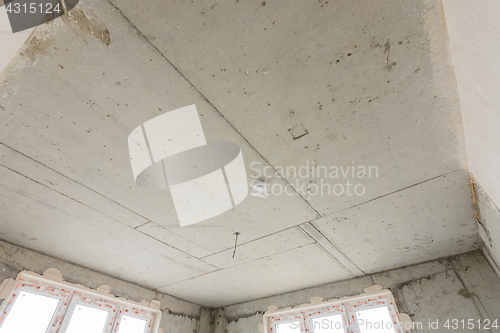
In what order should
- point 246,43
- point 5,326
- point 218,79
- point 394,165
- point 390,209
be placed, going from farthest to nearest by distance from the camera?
point 5,326 < point 390,209 < point 394,165 < point 218,79 < point 246,43

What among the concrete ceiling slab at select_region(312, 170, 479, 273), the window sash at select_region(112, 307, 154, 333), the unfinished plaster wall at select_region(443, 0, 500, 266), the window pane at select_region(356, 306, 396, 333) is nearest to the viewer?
the unfinished plaster wall at select_region(443, 0, 500, 266)

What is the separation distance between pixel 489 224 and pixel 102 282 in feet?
16.1

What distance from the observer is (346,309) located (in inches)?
150

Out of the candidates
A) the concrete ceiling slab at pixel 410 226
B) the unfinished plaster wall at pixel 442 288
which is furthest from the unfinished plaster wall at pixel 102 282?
the concrete ceiling slab at pixel 410 226

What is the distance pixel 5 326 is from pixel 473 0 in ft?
15.6

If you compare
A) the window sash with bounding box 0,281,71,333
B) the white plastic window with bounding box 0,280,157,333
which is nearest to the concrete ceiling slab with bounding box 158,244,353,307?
the white plastic window with bounding box 0,280,157,333

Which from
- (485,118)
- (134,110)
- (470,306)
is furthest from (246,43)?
(470,306)

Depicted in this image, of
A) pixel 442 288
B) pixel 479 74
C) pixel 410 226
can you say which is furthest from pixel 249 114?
pixel 442 288

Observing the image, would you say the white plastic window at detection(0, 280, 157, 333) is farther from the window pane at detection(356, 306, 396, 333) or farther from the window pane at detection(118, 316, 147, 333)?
the window pane at detection(356, 306, 396, 333)

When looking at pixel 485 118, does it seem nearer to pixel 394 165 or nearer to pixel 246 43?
pixel 394 165

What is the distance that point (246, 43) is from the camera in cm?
126

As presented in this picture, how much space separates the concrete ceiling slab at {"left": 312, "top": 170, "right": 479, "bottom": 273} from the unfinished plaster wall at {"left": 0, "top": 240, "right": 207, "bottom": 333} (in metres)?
3.40

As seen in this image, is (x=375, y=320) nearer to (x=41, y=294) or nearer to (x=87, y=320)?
(x=87, y=320)

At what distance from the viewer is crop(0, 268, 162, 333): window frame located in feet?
9.27
